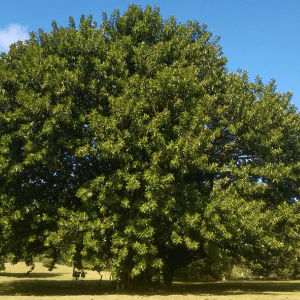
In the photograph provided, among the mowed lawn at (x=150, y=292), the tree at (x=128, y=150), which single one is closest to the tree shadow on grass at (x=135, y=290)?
the mowed lawn at (x=150, y=292)

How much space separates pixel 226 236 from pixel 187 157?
4245mm

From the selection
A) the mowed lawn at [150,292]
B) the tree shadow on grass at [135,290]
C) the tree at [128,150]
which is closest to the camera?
the tree at [128,150]

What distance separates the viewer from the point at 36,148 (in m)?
15.1

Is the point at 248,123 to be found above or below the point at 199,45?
below

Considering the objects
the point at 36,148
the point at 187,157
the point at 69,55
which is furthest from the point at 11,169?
the point at 187,157

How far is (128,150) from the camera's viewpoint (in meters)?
15.9

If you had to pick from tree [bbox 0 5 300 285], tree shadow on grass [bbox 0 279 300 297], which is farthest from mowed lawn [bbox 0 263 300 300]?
tree [bbox 0 5 300 285]

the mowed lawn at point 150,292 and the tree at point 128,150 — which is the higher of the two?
the tree at point 128,150

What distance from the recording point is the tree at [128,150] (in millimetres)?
15320

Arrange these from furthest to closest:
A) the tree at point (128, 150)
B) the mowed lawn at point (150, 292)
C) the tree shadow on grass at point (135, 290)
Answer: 1. the tree shadow on grass at point (135, 290)
2. the mowed lawn at point (150, 292)
3. the tree at point (128, 150)

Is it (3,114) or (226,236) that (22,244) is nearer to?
(3,114)

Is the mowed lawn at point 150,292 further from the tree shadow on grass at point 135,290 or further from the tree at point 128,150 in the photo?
the tree at point 128,150

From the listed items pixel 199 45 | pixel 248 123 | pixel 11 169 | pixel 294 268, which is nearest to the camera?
pixel 11 169

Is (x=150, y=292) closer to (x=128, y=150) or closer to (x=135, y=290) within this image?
(x=135, y=290)
